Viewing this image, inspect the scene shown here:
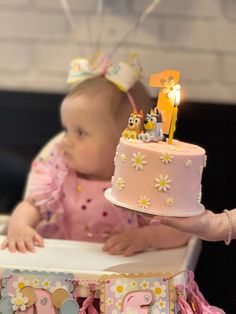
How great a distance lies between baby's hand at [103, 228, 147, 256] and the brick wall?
1.48ft

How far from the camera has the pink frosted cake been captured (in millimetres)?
797

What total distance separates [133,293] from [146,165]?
17 cm

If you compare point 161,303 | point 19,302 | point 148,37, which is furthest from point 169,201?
point 148,37

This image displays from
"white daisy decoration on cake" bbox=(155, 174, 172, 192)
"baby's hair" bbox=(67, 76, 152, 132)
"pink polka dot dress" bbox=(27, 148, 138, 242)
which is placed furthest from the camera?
"pink polka dot dress" bbox=(27, 148, 138, 242)

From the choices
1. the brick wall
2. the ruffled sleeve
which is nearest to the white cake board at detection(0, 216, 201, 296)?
the ruffled sleeve

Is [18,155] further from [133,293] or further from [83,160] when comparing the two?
[133,293]

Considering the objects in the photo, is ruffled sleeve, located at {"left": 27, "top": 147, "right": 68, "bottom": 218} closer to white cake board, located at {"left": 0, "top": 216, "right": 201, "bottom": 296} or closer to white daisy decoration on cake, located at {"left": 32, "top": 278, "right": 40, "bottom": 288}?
white cake board, located at {"left": 0, "top": 216, "right": 201, "bottom": 296}

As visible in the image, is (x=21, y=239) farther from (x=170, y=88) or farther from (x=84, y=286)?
(x=170, y=88)

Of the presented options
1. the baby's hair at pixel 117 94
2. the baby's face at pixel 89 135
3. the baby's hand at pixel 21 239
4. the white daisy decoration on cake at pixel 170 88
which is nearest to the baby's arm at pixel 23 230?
the baby's hand at pixel 21 239

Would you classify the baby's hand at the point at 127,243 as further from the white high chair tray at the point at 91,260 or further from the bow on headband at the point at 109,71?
the bow on headband at the point at 109,71

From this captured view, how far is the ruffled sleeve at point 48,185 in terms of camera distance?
43.8 inches

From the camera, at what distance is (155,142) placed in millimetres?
831

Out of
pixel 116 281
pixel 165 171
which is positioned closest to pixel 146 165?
pixel 165 171

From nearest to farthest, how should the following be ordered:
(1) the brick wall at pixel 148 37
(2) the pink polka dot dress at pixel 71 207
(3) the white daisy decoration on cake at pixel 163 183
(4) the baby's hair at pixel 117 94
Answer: (3) the white daisy decoration on cake at pixel 163 183 < (4) the baby's hair at pixel 117 94 < (2) the pink polka dot dress at pixel 71 207 < (1) the brick wall at pixel 148 37
